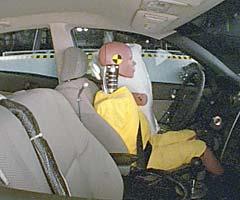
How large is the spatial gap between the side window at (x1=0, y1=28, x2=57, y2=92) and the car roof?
18cm

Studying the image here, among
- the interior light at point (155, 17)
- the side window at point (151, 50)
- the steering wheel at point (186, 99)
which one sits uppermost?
the interior light at point (155, 17)

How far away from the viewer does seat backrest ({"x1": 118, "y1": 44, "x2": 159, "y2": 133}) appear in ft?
10.3

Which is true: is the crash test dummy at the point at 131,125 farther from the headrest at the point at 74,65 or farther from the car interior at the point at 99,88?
the headrest at the point at 74,65

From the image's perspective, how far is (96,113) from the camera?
2.69m

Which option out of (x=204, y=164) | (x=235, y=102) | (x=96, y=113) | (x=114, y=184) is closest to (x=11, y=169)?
(x=114, y=184)

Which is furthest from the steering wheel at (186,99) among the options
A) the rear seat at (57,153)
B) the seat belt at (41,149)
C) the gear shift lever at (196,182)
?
the seat belt at (41,149)

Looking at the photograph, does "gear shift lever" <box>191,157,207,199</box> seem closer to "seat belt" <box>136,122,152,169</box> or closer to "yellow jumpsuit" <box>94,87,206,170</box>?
"yellow jumpsuit" <box>94,87,206,170</box>

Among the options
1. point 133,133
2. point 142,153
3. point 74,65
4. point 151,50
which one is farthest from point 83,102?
point 151,50

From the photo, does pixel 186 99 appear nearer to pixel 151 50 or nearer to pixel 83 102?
pixel 151 50

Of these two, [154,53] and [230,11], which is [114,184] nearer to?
[230,11]

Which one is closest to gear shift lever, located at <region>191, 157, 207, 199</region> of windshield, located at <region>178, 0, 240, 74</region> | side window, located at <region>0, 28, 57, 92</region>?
windshield, located at <region>178, 0, 240, 74</region>

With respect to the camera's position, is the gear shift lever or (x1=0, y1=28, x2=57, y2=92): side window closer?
the gear shift lever

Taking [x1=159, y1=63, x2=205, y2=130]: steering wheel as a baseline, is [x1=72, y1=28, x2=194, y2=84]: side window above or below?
above

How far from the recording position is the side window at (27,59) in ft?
11.4
